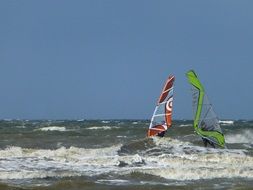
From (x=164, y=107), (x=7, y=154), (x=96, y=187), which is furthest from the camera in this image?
(x=164, y=107)

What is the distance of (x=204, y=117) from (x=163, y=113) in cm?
294

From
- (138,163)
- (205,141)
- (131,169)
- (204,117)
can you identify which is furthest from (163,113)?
(131,169)

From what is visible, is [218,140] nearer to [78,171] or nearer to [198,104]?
[198,104]

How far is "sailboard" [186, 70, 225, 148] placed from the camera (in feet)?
79.9

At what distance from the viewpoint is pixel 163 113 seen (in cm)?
2686

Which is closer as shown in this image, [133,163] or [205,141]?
[133,163]

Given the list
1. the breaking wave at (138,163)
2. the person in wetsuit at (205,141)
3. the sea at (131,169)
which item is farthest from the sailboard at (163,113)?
the person in wetsuit at (205,141)

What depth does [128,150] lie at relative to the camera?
23062mm

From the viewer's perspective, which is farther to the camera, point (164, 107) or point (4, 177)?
point (164, 107)

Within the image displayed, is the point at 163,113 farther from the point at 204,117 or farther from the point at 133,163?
the point at 133,163

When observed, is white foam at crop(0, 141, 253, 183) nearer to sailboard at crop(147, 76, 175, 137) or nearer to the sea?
the sea

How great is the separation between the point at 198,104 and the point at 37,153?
7.00 metres

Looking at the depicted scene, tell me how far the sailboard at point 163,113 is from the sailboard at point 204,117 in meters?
2.51

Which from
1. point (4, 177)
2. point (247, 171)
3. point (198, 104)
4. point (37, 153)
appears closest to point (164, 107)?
point (198, 104)
